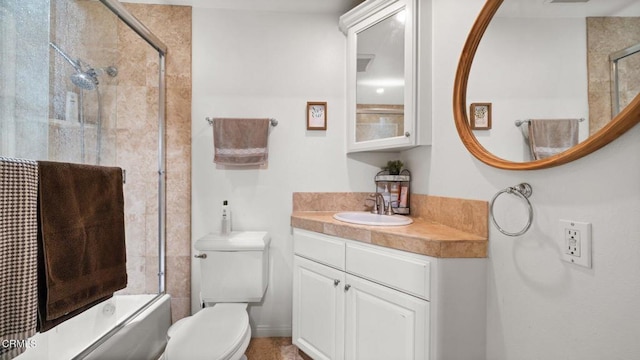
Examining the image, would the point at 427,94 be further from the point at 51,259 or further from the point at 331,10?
the point at 51,259

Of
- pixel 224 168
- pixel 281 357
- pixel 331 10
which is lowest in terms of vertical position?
pixel 281 357

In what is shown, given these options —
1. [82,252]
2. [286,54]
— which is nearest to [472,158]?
[286,54]

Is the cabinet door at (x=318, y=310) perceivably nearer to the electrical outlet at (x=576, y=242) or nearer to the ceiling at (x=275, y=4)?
the electrical outlet at (x=576, y=242)

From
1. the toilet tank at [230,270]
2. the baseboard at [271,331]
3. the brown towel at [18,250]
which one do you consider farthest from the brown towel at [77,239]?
the baseboard at [271,331]

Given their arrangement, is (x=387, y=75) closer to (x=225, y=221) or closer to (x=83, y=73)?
(x=225, y=221)

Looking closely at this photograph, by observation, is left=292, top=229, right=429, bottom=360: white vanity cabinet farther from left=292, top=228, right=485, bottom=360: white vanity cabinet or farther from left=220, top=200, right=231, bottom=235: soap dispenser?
left=220, top=200, right=231, bottom=235: soap dispenser

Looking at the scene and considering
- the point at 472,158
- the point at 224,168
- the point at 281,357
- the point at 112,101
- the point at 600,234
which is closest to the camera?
the point at 600,234

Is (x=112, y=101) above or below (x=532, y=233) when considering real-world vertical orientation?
above

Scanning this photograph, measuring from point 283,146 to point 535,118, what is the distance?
1.38 metres

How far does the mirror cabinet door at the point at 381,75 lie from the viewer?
1394 mm

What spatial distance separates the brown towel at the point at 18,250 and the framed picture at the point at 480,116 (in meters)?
1.65

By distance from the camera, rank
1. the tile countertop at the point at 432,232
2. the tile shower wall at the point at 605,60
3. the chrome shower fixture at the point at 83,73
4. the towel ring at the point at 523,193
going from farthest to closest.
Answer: the chrome shower fixture at the point at 83,73
the tile countertop at the point at 432,232
the towel ring at the point at 523,193
the tile shower wall at the point at 605,60

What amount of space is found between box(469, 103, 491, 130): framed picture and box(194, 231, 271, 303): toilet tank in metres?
1.30

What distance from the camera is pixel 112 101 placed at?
54.3 inches
